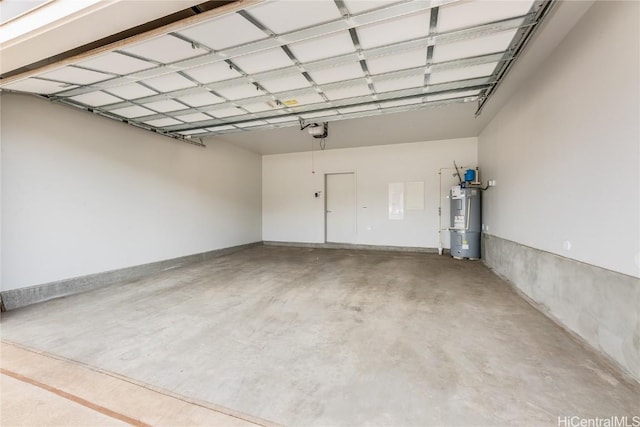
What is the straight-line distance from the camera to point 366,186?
7816 millimetres

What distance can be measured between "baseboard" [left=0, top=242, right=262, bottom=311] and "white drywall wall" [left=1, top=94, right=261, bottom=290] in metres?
0.09

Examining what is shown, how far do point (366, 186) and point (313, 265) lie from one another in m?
3.16

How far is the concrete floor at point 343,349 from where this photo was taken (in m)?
1.65

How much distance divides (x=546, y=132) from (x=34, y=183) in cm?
656

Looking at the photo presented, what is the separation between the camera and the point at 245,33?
7.68 feet

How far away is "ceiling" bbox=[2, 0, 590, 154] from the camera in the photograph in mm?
2152

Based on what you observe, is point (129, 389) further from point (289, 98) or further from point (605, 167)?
point (605, 167)

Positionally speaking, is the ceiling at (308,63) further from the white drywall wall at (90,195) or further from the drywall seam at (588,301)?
the drywall seam at (588,301)

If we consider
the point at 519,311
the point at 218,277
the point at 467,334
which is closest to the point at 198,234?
the point at 218,277

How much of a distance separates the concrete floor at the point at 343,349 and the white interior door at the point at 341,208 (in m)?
3.90

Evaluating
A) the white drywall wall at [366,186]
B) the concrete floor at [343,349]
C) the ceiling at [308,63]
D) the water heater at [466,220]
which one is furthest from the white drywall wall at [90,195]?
the water heater at [466,220]

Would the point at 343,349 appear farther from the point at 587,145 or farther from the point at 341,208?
the point at 341,208

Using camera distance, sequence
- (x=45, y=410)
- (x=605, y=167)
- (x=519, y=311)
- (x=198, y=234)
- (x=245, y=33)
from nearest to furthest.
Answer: (x=45, y=410), (x=605, y=167), (x=245, y=33), (x=519, y=311), (x=198, y=234)
